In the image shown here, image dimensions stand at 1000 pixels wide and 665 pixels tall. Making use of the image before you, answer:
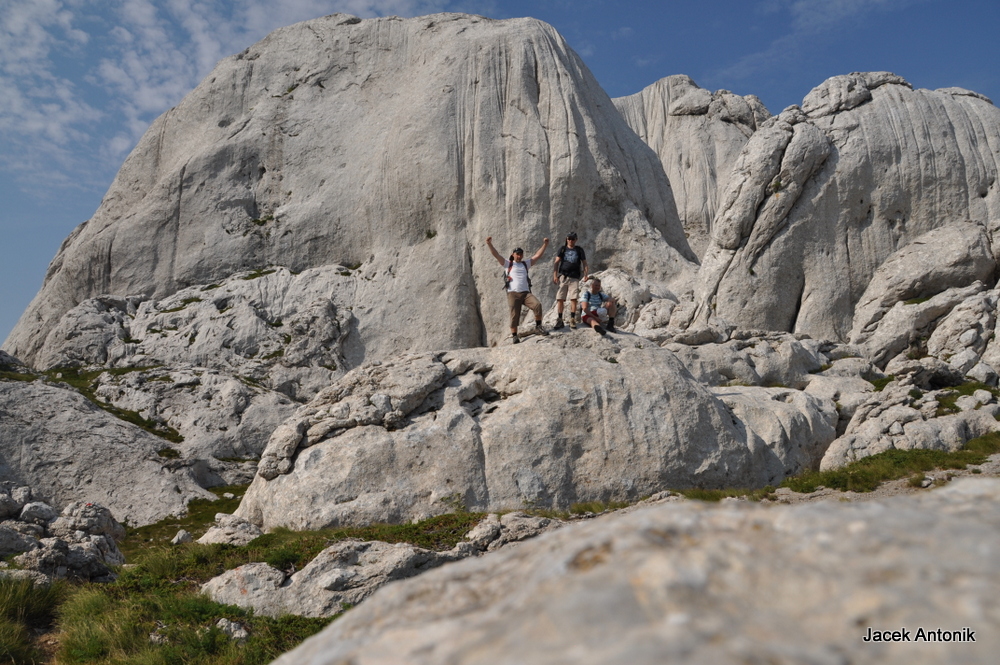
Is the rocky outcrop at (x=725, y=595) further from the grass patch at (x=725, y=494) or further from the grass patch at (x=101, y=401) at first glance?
the grass patch at (x=101, y=401)

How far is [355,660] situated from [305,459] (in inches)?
600

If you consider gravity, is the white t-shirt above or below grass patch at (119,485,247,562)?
above

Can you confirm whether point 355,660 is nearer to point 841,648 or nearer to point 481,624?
point 481,624

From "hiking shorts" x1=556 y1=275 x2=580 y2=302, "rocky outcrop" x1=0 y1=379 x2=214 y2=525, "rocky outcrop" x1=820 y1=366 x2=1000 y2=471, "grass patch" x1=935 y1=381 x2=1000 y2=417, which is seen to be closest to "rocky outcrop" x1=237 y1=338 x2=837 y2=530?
"hiking shorts" x1=556 y1=275 x2=580 y2=302

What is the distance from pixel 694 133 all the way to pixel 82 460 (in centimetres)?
8080

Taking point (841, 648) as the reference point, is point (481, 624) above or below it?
above

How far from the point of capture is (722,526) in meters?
4.00

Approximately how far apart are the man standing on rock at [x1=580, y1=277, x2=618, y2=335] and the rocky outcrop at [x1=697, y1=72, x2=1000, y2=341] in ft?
67.6

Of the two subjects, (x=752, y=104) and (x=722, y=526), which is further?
(x=752, y=104)

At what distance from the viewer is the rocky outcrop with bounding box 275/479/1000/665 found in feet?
9.94

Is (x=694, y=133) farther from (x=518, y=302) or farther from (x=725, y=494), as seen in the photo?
(x=725, y=494)

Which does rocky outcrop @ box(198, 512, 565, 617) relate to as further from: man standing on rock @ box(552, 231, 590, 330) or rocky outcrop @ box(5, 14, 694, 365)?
rocky outcrop @ box(5, 14, 694, 365)

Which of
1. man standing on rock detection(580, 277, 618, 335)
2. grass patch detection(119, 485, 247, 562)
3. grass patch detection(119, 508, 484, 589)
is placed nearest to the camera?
grass patch detection(119, 508, 484, 589)

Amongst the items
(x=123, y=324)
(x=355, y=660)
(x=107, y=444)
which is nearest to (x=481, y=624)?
(x=355, y=660)
